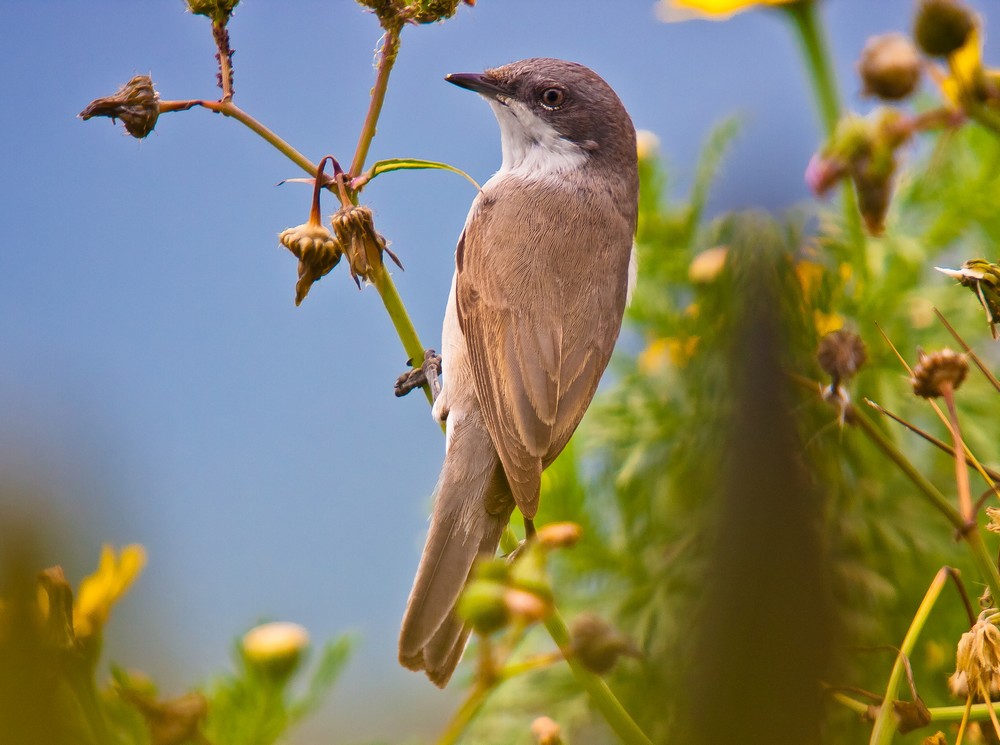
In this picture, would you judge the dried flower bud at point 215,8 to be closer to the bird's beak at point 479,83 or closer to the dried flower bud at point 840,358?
the dried flower bud at point 840,358

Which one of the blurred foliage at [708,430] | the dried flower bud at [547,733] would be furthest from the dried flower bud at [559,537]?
the blurred foliage at [708,430]

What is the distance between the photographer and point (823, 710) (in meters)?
0.48

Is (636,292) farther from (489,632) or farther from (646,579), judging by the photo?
(489,632)

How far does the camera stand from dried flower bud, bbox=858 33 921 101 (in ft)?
1.97

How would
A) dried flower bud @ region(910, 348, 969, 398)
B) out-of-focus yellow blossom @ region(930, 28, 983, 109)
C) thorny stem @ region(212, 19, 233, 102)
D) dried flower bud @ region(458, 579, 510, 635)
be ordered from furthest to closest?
thorny stem @ region(212, 19, 233, 102)
dried flower bud @ region(910, 348, 969, 398)
dried flower bud @ region(458, 579, 510, 635)
out-of-focus yellow blossom @ region(930, 28, 983, 109)

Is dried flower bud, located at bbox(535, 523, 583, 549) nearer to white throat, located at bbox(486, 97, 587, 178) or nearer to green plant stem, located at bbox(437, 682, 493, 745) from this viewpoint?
green plant stem, located at bbox(437, 682, 493, 745)

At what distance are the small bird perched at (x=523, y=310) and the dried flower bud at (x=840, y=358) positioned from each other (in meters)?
0.57

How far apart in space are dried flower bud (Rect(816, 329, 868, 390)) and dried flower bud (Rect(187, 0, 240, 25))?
73 cm

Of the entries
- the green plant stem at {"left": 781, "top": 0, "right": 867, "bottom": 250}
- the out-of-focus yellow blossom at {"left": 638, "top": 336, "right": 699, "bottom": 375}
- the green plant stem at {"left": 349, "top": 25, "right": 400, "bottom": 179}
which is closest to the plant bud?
the green plant stem at {"left": 349, "top": 25, "right": 400, "bottom": 179}

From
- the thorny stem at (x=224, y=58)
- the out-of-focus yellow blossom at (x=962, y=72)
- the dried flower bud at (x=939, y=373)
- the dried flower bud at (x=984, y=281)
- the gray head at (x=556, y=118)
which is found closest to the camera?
the out-of-focus yellow blossom at (x=962, y=72)

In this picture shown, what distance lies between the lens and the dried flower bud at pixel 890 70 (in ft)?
1.97

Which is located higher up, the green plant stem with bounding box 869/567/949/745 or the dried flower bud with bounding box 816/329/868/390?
the dried flower bud with bounding box 816/329/868/390

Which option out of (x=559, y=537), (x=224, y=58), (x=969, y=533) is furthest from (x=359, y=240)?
(x=969, y=533)

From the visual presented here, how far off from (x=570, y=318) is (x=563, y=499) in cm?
40
